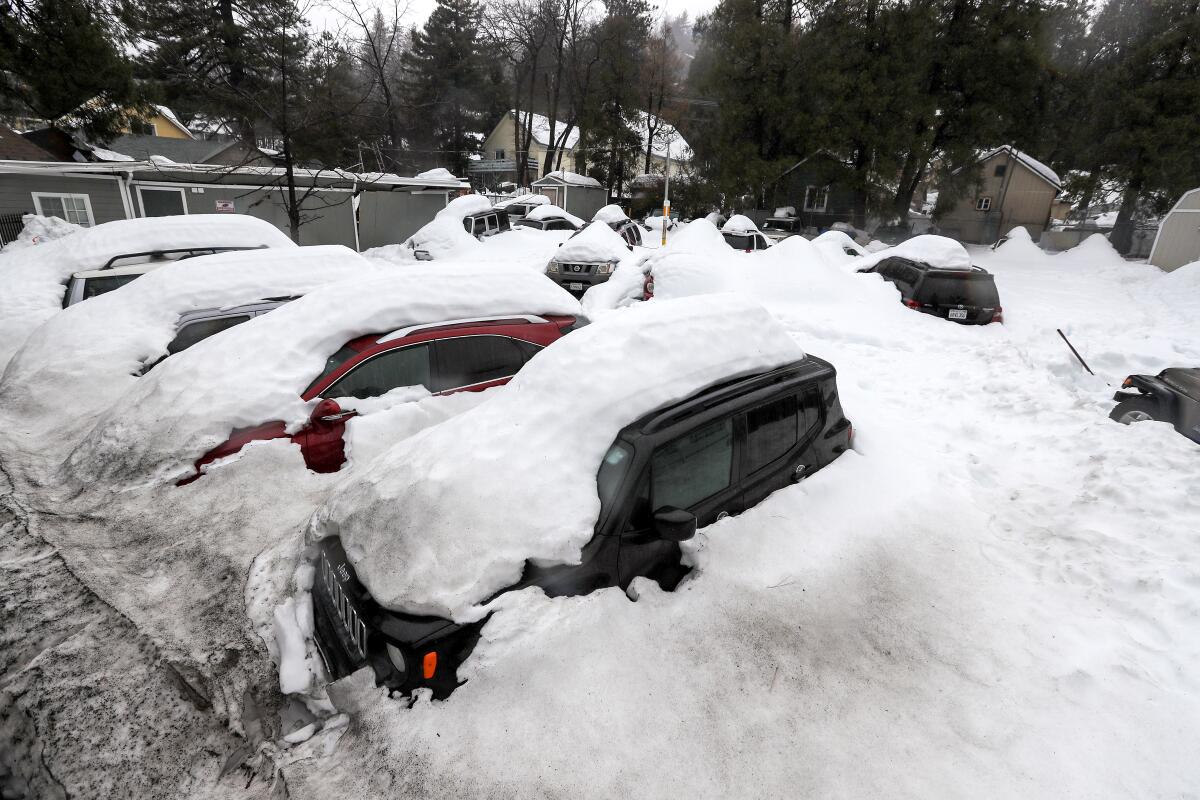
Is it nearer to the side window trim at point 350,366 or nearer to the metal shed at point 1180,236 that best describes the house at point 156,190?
the side window trim at point 350,366

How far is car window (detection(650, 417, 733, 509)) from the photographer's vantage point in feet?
10.8

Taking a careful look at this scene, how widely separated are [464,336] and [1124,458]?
19.0 ft

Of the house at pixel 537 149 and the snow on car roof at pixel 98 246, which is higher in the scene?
the house at pixel 537 149

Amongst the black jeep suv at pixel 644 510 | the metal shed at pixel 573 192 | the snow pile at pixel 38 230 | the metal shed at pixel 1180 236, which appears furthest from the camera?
the metal shed at pixel 573 192

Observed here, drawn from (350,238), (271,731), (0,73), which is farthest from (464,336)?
(0,73)

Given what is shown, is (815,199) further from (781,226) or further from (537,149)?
(537,149)

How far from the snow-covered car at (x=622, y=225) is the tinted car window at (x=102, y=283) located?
16.6 m

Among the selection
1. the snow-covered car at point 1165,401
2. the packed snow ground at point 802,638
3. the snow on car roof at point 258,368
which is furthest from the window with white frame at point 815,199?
the snow on car roof at point 258,368

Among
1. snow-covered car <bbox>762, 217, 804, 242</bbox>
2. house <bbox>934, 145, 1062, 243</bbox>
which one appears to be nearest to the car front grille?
snow-covered car <bbox>762, 217, 804, 242</bbox>

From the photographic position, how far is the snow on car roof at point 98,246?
9156mm

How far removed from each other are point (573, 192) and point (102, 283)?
30517 millimetres

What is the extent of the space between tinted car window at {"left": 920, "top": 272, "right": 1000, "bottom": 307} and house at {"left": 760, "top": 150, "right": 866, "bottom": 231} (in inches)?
772

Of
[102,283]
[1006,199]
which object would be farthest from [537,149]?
[102,283]

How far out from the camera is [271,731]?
2906 millimetres
